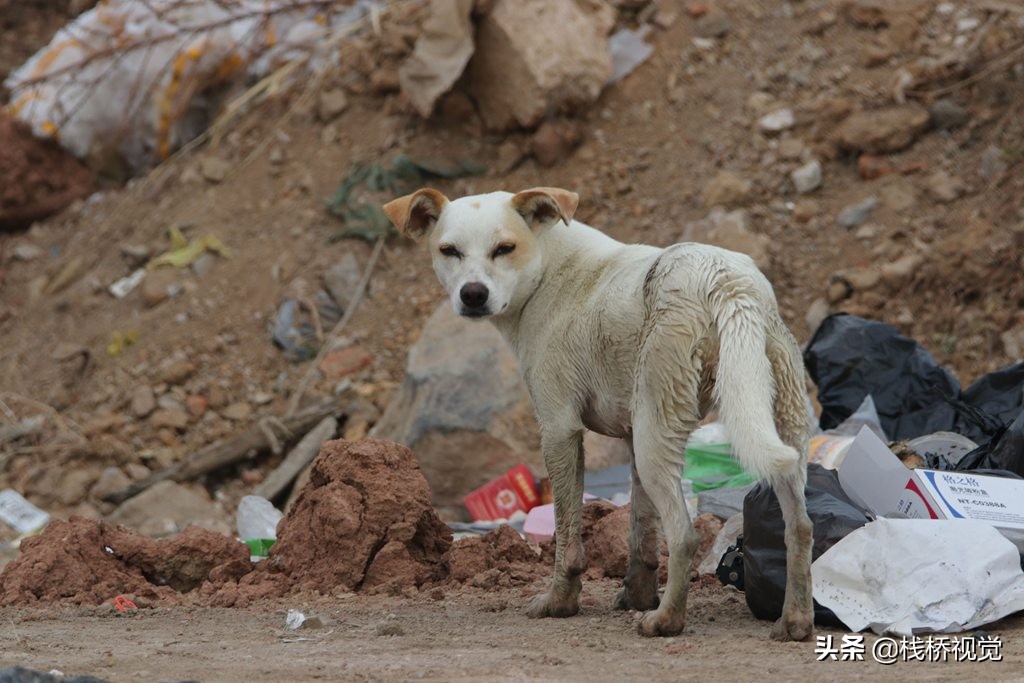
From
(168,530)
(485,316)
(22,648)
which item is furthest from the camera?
(168,530)

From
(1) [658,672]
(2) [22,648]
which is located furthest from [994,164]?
(2) [22,648]

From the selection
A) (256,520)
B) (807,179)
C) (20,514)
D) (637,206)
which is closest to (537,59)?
(637,206)

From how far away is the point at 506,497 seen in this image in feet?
22.1

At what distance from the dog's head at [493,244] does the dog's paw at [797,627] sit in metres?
1.46

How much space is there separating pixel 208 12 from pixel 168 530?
5277 millimetres

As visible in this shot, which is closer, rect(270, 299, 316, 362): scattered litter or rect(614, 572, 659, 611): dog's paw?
rect(614, 572, 659, 611): dog's paw

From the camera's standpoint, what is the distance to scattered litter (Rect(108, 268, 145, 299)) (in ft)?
33.9

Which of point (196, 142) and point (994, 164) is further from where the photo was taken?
point (196, 142)

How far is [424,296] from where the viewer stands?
9.45 metres

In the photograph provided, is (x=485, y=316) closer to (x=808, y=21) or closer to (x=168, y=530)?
(x=168, y=530)

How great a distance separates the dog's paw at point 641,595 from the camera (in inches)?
183

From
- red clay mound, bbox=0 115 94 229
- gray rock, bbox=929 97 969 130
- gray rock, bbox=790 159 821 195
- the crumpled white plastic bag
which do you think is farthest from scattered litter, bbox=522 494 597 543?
red clay mound, bbox=0 115 94 229

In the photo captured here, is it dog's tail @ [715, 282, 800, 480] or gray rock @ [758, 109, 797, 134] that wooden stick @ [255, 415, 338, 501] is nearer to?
gray rock @ [758, 109, 797, 134]

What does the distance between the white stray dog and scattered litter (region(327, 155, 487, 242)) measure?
506 cm
